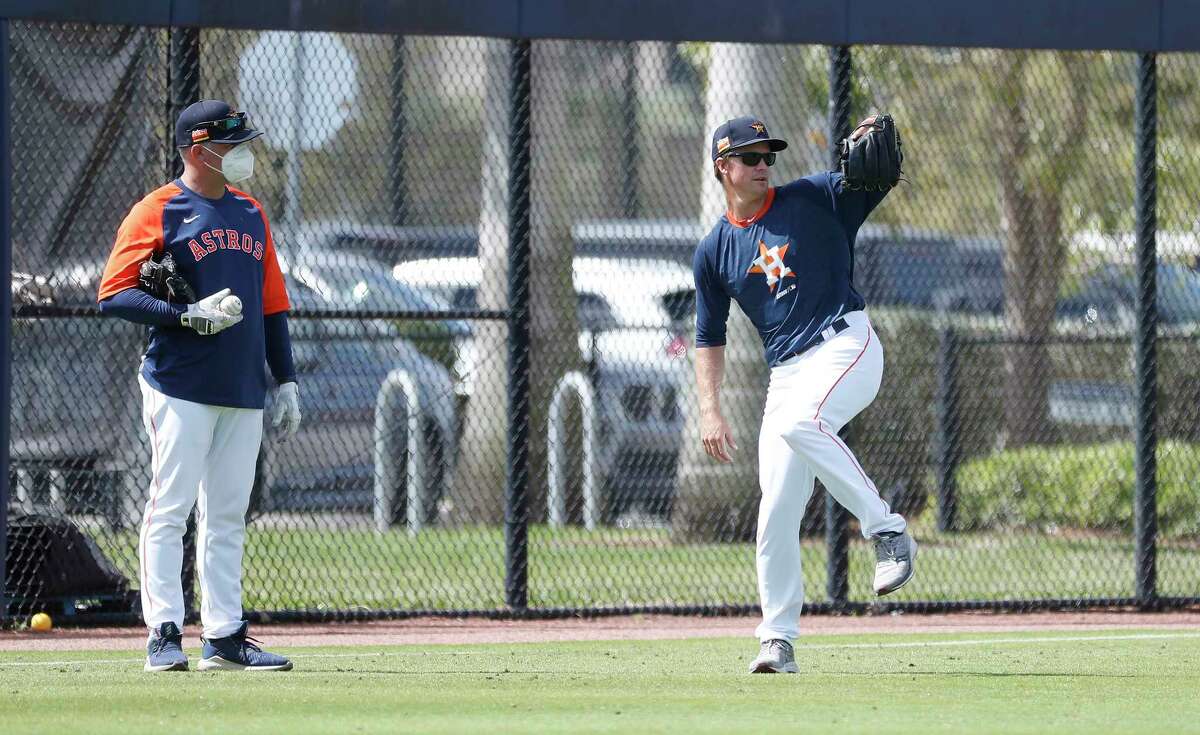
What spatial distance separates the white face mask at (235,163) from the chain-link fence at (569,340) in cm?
187

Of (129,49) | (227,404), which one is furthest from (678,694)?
(129,49)

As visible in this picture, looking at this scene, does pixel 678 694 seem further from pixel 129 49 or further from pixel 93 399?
pixel 129 49

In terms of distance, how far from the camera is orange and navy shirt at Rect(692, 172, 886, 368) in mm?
6645

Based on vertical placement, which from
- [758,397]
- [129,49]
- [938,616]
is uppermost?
[129,49]

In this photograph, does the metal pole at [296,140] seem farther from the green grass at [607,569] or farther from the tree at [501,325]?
the green grass at [607,569]

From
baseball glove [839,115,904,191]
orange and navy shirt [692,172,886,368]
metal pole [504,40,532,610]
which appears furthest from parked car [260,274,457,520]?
baseball glove [839,115,904,191]

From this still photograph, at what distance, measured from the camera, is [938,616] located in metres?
9.54

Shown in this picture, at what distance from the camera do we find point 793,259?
6.64 meters

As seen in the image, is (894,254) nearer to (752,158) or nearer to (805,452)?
(752,158)

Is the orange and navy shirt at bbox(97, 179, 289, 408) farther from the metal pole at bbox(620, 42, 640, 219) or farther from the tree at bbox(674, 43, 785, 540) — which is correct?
the metal pole at bbox(620, 42, 640, 219)

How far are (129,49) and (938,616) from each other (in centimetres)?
511

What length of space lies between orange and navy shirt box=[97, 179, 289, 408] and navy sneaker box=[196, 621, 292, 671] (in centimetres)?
89

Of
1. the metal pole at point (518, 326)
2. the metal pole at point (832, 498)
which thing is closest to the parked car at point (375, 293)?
the metal pole at point (518, 326)

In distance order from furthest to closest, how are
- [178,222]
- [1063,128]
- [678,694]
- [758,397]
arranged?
[1063,128] < [758,397] < [178,222] < [678,694]
